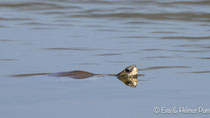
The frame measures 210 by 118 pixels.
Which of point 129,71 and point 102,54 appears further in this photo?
point 102,54

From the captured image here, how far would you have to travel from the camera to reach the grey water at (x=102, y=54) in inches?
234

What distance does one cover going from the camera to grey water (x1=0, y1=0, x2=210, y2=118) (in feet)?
19.5

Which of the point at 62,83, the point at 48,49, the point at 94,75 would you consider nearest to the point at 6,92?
the point at 62,83

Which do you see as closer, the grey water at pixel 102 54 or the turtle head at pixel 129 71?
the grey water at pixel 102 54

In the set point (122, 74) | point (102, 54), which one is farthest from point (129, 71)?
point (102, 54)

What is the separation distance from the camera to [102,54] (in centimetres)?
862

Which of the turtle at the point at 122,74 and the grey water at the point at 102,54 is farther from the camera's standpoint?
the turtle at the point at 122,74

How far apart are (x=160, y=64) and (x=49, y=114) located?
2671 mm

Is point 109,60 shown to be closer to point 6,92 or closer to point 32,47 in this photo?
point 32,47

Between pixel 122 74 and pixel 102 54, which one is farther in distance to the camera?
pixel 102 54

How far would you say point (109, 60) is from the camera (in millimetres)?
8227

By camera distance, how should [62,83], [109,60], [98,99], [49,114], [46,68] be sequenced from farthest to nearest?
[109,60], [46,68], [62,83], [98,99], [49,114]

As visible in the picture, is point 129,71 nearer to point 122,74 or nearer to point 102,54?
point 122,74

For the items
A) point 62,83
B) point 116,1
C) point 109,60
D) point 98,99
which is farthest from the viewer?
point 116,1
